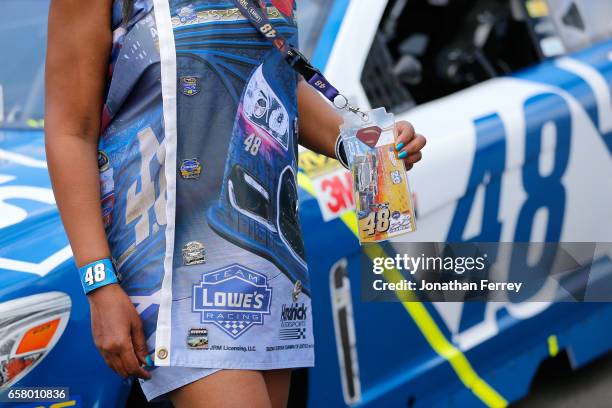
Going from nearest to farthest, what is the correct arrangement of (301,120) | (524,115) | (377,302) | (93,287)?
(93,287), (301,120), (377,302), (524,115)

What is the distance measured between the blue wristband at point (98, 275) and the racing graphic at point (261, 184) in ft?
0.59

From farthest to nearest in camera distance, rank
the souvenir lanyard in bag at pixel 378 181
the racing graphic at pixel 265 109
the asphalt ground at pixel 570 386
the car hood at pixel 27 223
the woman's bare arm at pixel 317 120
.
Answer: the asphalt ground at pixel 570 386
the car hood at pixel 27 223
the woman's bare arm at pixel 317 120
the souvenir lanyard in bag at pixel 378 181
the racing graphic at pixel 265 109

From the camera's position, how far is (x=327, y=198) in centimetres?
280

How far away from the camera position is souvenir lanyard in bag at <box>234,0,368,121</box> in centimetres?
172

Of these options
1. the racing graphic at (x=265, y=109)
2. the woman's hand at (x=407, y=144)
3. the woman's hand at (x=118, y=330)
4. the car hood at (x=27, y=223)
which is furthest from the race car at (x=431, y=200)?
the woman's hand at (x=407, y=144)

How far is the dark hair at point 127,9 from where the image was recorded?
5.49 feet

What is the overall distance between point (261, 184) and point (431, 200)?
1337mm

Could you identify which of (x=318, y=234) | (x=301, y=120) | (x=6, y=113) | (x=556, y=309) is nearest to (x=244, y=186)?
(x=301, y=120)

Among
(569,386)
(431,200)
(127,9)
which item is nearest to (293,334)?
(127,9)

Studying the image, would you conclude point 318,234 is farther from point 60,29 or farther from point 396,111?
point 60,29

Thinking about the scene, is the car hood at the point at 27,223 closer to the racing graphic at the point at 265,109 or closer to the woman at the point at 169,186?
the woman at the point at 169,186

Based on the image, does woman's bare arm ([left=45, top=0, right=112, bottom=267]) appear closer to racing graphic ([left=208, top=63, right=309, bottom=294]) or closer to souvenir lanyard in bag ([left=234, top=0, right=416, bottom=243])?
racing graphic ([left=208, top=63, right=309, bottom=294])

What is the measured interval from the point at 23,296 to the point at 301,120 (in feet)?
2.32

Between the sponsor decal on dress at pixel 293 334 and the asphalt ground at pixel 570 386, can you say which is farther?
the asphalt ground at pixel 570 386
